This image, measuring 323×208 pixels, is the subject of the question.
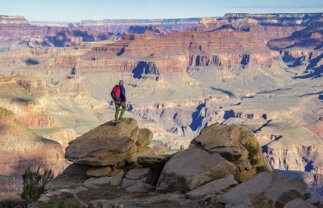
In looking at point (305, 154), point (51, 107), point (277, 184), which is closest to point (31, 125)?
point (51, 107)

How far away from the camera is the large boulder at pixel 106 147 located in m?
30.4

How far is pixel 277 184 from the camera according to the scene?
2259 cm

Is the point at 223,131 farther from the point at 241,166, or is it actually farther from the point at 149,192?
the point at 149,192

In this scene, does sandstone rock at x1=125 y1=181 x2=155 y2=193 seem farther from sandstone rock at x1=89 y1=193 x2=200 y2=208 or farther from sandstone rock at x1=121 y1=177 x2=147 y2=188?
sandstone rock at x1=89 y1=193 x2=200 y2=208

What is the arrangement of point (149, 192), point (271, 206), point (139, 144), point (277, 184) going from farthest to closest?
point (139, 144), point (149, 192), point (277, 184), point (271, 206)

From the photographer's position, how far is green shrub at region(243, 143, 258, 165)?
30698 mm

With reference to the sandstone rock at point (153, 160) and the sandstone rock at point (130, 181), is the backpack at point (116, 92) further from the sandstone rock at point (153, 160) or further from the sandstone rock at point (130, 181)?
the sandstone rock at point (130, 181)

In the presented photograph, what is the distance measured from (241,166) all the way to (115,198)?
7452 mm

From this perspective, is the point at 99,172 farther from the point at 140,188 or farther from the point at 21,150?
the point at 21,150

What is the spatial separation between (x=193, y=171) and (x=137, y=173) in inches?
211

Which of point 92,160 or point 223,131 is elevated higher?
point 223,131

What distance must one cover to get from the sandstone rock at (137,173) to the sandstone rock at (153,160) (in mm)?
406

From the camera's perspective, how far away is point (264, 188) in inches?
899

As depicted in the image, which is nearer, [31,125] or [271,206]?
[271,206]
